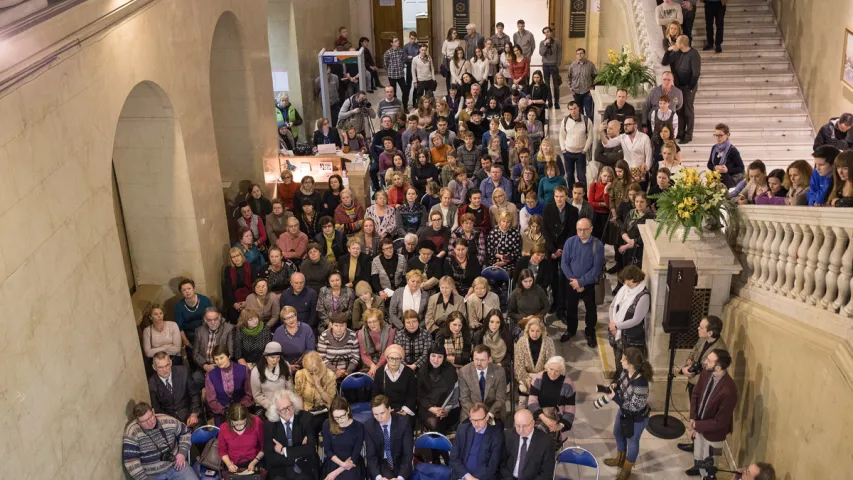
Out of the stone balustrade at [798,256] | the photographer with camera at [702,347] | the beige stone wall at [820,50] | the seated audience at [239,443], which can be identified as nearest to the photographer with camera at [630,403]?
the photographer with camera at [702,347]

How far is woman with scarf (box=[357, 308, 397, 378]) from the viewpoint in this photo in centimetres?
916

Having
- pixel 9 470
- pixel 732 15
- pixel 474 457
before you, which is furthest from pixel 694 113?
pixel 9 470

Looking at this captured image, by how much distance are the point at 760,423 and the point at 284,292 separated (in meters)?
5.09

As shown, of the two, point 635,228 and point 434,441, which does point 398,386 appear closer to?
point 434,441

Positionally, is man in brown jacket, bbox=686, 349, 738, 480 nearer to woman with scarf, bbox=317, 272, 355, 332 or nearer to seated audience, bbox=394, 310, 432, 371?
seated audience, bbox=394, 310, 432, 371

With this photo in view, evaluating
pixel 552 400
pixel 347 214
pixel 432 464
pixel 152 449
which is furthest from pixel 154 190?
pixel 552 400

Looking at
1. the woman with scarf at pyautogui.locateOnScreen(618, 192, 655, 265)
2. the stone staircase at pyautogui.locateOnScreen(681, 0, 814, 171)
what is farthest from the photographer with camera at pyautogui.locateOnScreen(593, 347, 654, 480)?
the stone staircase at pyautogui.locateOnScreen(681, 0, 814, 171)

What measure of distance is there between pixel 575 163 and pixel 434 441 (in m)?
7.16

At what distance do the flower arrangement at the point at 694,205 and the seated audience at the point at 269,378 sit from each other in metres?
3.99

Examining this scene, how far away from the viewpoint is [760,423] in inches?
317

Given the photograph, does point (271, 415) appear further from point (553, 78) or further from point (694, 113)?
point (553, 78)

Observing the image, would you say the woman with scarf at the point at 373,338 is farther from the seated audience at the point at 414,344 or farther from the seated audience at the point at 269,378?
the seated audience at the point at 269,378

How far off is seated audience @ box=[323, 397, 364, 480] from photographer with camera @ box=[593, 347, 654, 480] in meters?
2.23

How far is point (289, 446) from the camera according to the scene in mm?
7957
